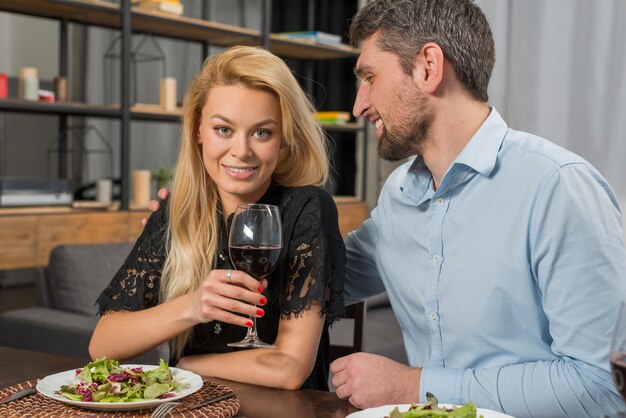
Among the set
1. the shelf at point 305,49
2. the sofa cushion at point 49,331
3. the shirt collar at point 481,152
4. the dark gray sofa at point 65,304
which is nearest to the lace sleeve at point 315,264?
the shirt collar at point 481,152

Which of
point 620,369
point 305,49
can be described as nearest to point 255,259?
point 620,369

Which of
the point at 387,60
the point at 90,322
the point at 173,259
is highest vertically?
the point at 387,60

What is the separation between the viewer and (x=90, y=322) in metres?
2.93

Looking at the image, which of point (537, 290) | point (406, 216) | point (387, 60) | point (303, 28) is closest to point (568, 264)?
point (537, 290)

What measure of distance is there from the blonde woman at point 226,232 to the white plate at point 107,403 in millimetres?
166

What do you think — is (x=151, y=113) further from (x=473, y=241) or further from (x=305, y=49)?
(x=473, y=241)

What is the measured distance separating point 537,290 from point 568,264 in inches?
4.0

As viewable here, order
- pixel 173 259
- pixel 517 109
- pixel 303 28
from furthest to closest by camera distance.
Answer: pixel 303 28, pixel 517 109, pixel 173 259

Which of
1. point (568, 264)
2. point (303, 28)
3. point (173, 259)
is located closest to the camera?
point (568, 264)

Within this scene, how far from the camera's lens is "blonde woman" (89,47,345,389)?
155 centimetres

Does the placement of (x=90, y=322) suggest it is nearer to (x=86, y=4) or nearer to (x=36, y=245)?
(x=36, y=245)

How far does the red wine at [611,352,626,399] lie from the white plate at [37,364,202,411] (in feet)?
2.03

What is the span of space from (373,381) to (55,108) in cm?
289

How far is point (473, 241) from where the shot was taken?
4.76 feet
